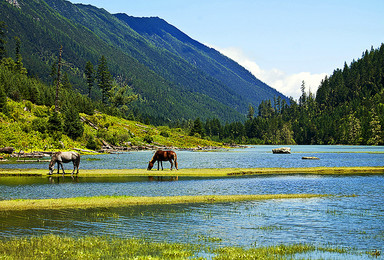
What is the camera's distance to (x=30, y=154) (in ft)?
276

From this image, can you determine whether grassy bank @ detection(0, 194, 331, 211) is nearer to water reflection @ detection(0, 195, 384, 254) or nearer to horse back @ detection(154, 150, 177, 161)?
water reflection @ detection(0, 195, 384, 254)

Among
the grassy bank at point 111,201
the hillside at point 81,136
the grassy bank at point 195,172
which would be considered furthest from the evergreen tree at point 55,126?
the grassy bank at point 111,201

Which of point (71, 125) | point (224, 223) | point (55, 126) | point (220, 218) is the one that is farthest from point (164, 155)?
point (71, 125)

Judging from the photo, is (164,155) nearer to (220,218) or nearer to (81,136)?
(220,218)

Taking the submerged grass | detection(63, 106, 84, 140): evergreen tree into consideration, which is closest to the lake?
the submerged grass

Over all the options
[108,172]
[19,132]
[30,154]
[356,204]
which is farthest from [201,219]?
[19,132]

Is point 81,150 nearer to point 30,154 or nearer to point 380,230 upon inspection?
point 30,154

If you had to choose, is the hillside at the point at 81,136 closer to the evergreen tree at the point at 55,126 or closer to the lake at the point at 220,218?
the evergreen tree at the point at 55,126

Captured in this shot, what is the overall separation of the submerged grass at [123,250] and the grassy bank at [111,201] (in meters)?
9.77

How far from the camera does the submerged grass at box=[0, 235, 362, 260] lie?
18.0m

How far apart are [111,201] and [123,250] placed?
13.4 meters

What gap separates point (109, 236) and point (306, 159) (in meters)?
77.2

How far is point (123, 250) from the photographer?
19.0 m

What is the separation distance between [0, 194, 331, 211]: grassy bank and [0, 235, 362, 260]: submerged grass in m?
9.77
